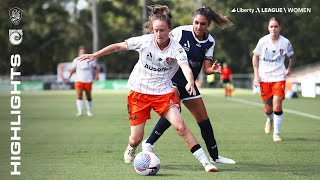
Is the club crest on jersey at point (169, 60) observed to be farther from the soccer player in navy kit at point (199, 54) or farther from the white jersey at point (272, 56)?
the white jersey at point (272, 56)

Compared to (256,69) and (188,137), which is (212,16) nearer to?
(188,137)

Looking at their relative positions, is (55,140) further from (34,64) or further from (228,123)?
(34,64)

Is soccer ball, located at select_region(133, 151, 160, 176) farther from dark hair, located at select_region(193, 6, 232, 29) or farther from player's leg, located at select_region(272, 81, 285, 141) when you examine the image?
player's leg, located at select_region(272, 81, 285, 141)

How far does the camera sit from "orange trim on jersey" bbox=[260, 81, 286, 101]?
13875 mm

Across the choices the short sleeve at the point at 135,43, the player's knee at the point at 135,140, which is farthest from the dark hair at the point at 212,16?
the player's knee at the point at 135,140

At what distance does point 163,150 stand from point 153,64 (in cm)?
320

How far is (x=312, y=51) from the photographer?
175 feet

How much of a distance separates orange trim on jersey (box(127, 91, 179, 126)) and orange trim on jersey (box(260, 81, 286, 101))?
190 inches

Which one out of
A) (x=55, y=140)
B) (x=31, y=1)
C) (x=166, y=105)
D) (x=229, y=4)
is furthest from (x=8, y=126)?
(x=31, y=1)

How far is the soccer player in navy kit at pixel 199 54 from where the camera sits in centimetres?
973

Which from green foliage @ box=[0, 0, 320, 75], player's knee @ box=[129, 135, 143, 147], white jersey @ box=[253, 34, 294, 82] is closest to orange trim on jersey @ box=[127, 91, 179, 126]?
player's knee @ box=[129, 135, 143, 147]

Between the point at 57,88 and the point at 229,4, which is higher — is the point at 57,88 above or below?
below

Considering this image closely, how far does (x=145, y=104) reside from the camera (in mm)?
9453

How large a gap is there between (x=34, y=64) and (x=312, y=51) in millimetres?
26933
